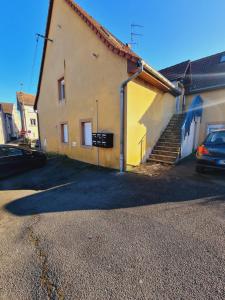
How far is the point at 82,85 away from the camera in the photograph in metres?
7.51

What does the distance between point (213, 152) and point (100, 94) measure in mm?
4949

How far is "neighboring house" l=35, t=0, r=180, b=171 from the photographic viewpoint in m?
5.86

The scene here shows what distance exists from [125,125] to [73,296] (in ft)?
16.6

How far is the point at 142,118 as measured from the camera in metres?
6.66

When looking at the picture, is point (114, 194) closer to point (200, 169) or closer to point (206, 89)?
point (200, 169)

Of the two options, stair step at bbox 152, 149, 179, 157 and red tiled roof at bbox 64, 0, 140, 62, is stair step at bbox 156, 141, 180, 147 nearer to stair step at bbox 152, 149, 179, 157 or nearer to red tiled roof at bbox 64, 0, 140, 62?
stair step at bbox 152, 149, 179, 157

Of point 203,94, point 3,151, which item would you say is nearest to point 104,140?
point 3,151

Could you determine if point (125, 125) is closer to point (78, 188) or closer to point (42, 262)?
point (78, 188)

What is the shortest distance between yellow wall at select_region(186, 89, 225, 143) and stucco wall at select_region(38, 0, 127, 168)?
712 cm

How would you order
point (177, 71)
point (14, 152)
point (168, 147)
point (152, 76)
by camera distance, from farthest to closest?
1. point (177, 71)
2. point (168, 147)
3. point (14, 152)
4. point (152, 76)

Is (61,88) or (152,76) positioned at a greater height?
(61,88)

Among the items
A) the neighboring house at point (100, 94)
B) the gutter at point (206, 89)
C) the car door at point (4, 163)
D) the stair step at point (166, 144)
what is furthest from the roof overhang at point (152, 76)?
the car door at point (4, 163)

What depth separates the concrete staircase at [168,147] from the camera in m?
6.73

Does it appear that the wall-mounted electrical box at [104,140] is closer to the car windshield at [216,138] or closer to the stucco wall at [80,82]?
the stucco wall at [80,82]
